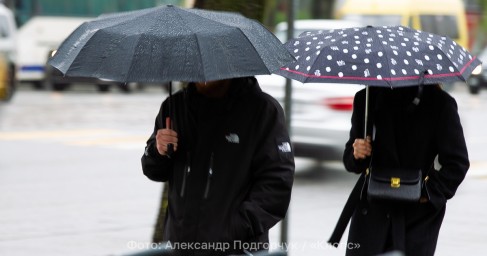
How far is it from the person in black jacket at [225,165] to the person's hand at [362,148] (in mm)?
499

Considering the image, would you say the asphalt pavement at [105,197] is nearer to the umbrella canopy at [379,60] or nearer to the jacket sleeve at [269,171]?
the jacket sleeve at [269,171]

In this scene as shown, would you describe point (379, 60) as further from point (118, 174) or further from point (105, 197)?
point (118, 174)

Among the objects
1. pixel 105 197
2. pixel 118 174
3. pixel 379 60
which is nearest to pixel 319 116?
pixel 105 197

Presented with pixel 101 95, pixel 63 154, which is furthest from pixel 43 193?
pixel 101 95

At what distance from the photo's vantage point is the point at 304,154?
12430 millimetres

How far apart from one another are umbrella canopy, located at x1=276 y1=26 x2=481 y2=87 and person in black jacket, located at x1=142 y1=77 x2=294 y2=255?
329 millimetres

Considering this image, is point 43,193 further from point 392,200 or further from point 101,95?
point 101,95

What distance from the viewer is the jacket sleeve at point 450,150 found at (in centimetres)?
476

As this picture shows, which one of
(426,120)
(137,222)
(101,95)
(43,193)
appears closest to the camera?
(426,120)

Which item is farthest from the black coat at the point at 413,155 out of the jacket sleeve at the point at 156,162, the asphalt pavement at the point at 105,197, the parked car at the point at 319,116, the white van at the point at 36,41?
the white van at the point at 36,41

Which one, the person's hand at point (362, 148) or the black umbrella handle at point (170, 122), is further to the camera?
the person's hand at point (362, 148)

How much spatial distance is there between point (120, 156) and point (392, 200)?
10847 mm

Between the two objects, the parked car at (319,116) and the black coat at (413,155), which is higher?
the black coat at (413,155)

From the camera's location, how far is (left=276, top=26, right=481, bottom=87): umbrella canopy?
4.57 m
